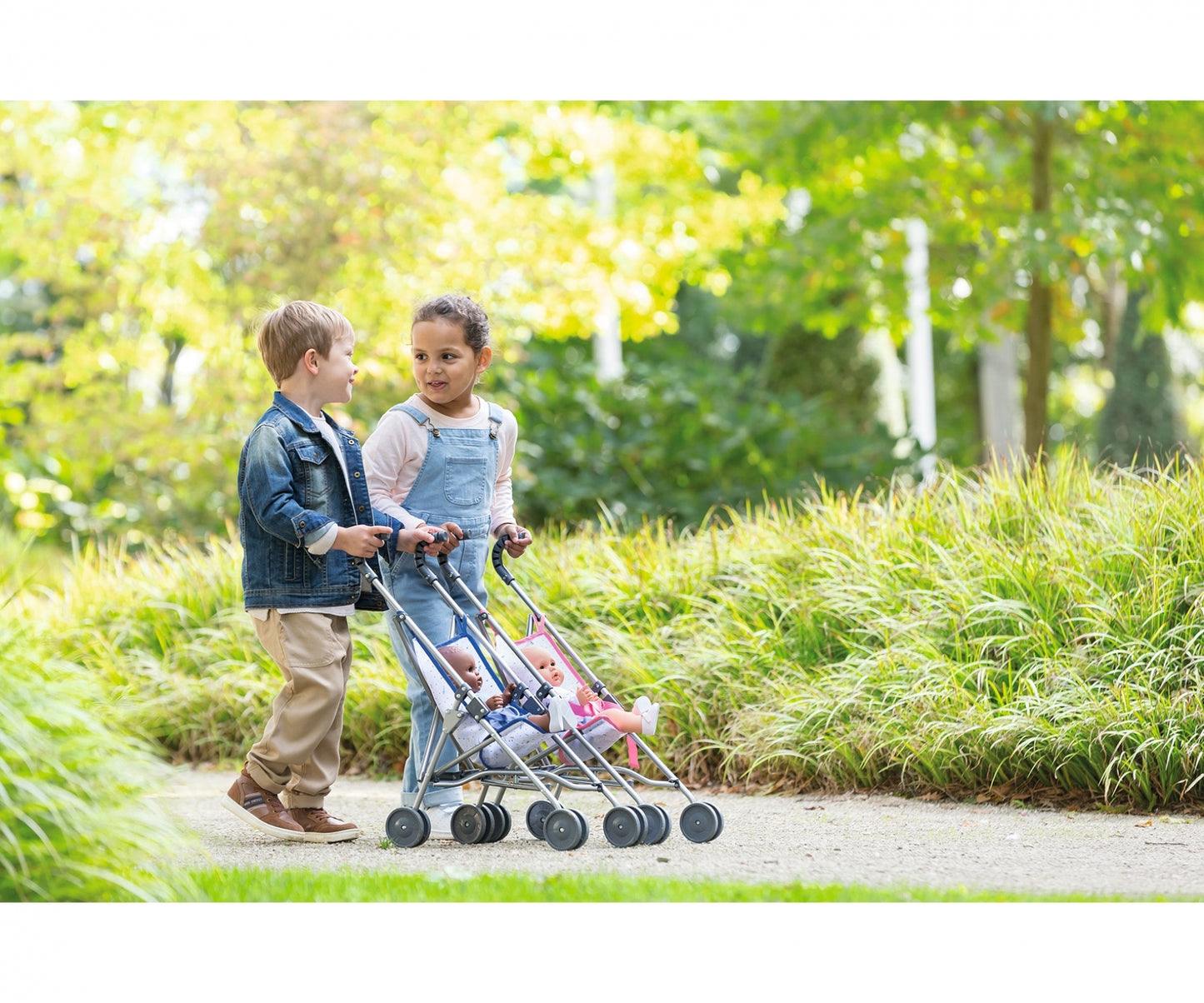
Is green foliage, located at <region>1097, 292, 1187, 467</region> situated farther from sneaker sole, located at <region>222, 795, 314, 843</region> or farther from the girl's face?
sneaker sole, located at <region>222, 795, 314, 843</region>

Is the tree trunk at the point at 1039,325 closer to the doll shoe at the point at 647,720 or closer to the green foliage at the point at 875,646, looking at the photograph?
the green foliage at the point at 875,646

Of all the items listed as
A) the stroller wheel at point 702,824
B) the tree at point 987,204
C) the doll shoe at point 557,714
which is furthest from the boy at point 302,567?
the tree at point 987,204

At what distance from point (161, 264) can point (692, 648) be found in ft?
22.2

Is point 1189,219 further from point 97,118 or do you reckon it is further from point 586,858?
point 97,118

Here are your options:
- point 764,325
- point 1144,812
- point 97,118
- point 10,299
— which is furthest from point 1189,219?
point 10,299

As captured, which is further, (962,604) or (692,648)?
(692,648)

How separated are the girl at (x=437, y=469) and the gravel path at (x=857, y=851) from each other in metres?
0.51

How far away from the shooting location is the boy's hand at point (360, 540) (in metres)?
4.04

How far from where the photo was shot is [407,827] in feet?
13.8

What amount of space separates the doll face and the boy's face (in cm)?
113

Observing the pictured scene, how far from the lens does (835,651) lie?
5.96 meters

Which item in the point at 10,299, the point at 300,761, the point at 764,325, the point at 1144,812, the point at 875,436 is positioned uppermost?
the point at 10,299

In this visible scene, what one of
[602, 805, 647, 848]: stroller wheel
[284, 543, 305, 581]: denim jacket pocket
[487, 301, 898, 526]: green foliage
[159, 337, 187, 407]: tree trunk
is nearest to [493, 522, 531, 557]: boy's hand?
[284, 543, 305, 581]: denim jacket pocket

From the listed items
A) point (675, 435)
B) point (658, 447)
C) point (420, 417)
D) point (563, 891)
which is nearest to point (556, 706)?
point (563, 891)
